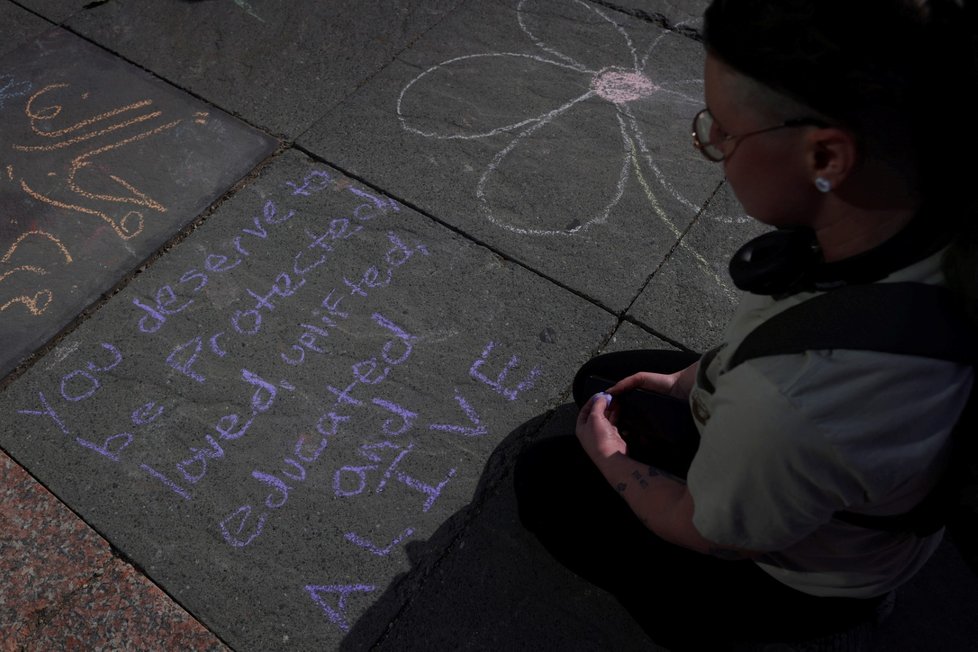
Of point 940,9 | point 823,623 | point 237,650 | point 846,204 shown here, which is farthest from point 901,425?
point 237,650

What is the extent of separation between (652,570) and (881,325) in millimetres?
956

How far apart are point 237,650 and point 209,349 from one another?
1.04 m

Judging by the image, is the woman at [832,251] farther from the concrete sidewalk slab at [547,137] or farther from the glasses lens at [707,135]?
the concrete sidewalk slab at [547,137]

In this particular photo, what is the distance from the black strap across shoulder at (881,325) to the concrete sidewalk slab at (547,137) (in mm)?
1681

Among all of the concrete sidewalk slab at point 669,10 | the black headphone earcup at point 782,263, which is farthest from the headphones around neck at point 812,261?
the concrete sidewalk slab at point 669,10

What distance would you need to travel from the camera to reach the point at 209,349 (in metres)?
2.85

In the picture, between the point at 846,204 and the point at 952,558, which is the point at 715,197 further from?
the point at 846,204

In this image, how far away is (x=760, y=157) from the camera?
130 centimetres

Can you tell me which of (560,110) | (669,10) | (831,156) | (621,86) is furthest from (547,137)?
(831,156)

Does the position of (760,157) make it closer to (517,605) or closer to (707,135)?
(707,135)

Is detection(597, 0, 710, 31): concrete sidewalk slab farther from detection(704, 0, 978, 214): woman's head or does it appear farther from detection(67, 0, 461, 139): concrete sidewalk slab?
detection(704, 0, 978, 214): woman's head

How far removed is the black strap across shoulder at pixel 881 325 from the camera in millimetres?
1205

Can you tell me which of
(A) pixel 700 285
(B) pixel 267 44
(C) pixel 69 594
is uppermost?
(A) pixel 700 285

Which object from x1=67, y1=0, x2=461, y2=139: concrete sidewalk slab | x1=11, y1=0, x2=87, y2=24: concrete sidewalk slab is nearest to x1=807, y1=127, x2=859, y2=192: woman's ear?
x1=67, y1=0, x2=461, y2=139: concrete sidewalk slab
